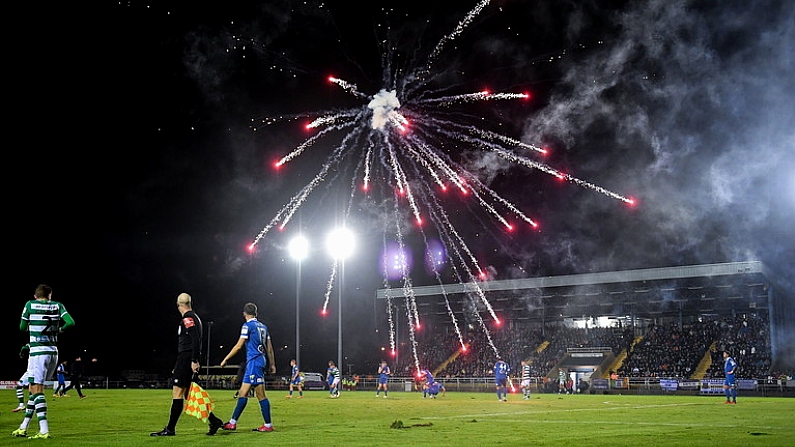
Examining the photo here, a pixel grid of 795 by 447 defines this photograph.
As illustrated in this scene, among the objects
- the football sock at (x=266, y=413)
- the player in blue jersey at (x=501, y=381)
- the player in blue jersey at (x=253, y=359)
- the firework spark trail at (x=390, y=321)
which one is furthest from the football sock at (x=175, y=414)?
the firework spark trail at (x=390, y=321)

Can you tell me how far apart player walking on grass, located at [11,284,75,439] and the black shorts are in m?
1.80

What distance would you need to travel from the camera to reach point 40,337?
11547 mm

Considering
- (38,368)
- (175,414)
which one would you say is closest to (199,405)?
(175,414)

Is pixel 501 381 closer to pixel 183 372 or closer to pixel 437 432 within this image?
pixel 437 432

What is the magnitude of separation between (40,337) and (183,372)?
245cm

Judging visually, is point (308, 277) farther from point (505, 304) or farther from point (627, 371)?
point (627, 371)

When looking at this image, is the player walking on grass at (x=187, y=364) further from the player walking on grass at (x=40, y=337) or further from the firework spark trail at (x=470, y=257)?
the firework spark trail at (x=470, y=257)

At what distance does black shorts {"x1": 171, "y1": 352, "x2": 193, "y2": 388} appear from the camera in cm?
1127

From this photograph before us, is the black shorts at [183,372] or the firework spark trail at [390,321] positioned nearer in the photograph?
the black shorts at [183,372]

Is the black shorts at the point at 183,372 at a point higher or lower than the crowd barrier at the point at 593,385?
higher

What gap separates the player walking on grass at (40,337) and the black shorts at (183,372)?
180 centimetres

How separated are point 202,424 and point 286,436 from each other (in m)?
3.04

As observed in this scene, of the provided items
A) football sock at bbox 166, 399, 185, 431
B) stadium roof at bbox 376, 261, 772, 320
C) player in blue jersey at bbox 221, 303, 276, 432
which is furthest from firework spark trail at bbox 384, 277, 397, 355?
football sock at bbox 166, 399, 185, 431

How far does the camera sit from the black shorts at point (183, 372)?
444 inches
